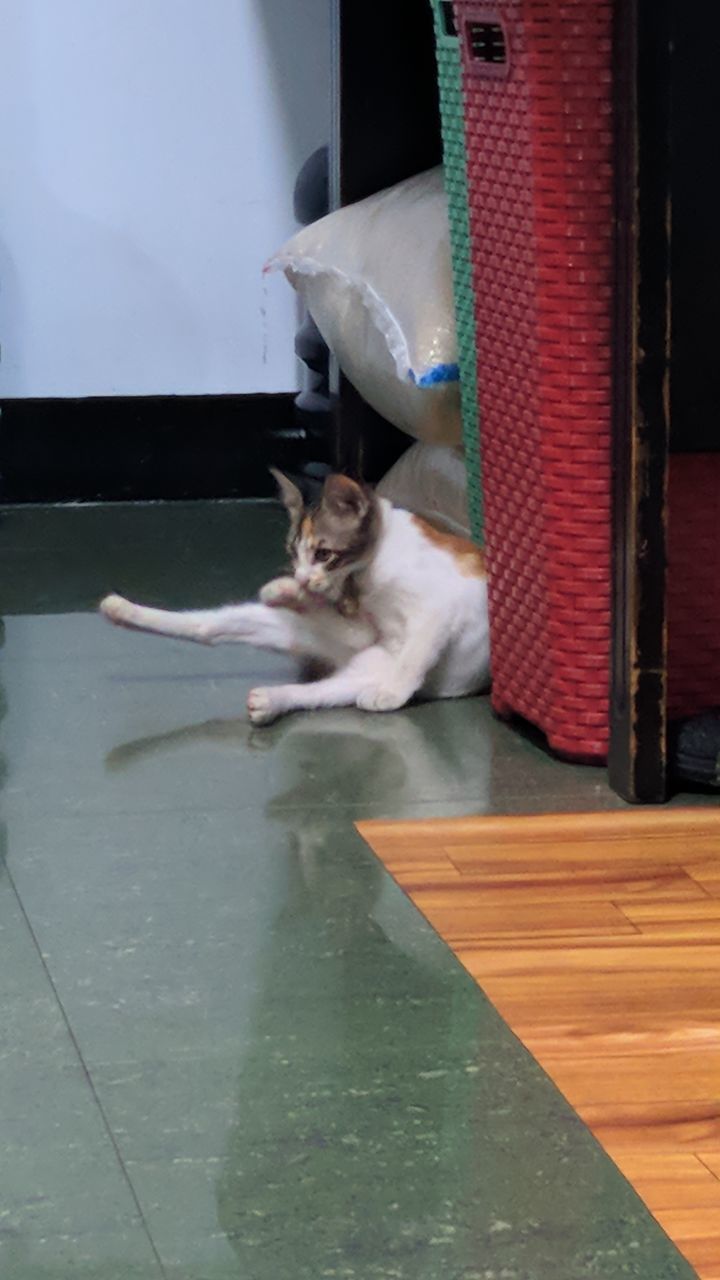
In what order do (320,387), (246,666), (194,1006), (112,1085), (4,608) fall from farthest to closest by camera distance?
1. (320,387)
2. (4,608)
3. (246,666)
4. (194,1006)
5. (112,1085)

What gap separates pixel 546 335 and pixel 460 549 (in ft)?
1.44

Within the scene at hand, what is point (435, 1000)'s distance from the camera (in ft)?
4.83

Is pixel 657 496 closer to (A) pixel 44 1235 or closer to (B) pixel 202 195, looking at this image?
(A) pixel 44 1235

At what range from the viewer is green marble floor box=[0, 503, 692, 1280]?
1.15 m

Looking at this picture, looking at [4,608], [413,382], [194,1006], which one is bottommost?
[4,608]

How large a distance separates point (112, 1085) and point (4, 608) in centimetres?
137

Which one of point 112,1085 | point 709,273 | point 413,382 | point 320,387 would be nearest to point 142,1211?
point 112,1085

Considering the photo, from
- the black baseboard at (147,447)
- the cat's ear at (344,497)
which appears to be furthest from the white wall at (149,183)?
the cat's ear at (344,497)

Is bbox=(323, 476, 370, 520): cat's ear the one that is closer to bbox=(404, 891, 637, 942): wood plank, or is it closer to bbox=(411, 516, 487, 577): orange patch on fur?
bbox=(411, 516, 487, 577): orange patch on fur

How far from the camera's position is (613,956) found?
5.06ft

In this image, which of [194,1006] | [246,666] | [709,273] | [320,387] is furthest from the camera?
[320,387]

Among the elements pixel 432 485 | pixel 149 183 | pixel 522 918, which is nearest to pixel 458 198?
pixel 432 485

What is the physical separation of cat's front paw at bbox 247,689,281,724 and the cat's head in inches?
6.6

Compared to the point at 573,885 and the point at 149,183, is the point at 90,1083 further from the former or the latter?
the point at 149,183
